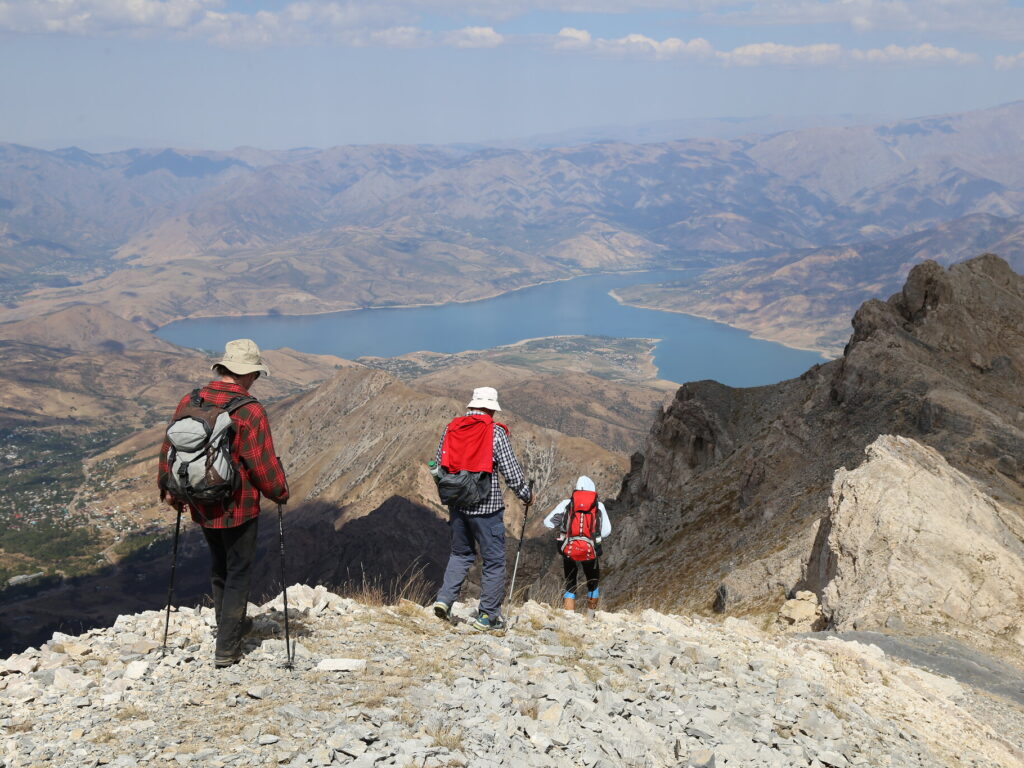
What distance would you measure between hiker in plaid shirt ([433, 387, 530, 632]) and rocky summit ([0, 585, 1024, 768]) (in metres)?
0.62

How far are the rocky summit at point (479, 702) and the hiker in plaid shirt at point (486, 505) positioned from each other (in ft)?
2.04

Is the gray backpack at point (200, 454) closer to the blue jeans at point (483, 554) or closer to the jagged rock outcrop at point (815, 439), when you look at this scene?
the blue jeans at point (483, 554)

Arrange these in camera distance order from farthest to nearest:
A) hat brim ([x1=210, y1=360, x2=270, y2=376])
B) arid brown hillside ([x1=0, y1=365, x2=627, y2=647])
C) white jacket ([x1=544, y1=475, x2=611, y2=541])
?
arid brown hillside ([x1=0, y1=365, x2=627, y2=647]) < white jacket ([x1=544, y1=475, x2=611, y2=541]) < hat brim ([x1=210, y1=360, x2=270, y2=376])

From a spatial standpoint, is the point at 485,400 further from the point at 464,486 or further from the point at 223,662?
the point at 223,662

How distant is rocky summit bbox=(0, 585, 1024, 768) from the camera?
6793mm

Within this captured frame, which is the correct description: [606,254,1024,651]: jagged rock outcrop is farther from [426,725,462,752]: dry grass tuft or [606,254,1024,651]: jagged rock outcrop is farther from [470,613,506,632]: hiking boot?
[426,725,462,752]: dry grass tuft

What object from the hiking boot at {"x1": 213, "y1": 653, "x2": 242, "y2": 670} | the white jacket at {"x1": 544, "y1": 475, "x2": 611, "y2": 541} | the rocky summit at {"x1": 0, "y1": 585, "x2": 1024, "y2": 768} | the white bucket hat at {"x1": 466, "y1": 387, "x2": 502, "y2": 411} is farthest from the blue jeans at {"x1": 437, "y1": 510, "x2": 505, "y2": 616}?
the hiking boot at {"x1": 213, "y1": 653, "x2": 242, "y2": 670}

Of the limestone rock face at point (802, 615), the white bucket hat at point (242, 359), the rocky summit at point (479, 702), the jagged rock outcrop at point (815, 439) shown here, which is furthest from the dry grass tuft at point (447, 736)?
the jagged rock outcrop at point (815, 439)

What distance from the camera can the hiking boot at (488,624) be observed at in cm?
1057

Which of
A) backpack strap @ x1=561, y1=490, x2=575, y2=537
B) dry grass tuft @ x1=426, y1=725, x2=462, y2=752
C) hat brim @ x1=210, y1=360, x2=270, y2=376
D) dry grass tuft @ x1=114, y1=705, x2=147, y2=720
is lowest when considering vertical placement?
backpack strap @ x1=561, y1=490, x2=575, y2=537

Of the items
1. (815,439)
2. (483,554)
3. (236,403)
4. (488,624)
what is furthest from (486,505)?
(815,439)

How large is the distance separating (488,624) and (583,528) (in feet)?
9.38

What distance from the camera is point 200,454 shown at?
819cm

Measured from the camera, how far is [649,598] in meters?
23.5
